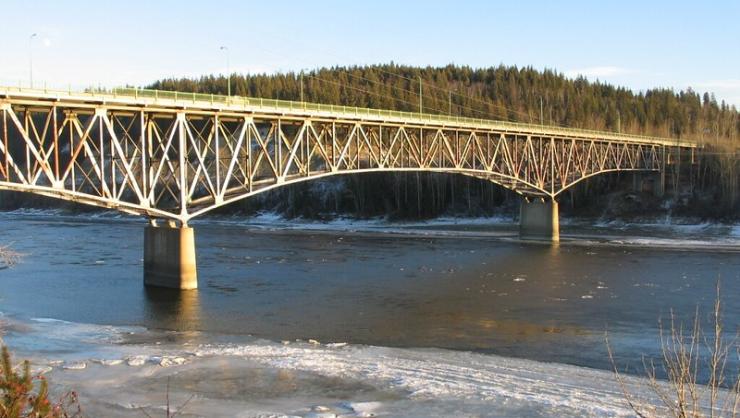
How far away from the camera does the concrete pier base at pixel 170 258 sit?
3703 centimetres

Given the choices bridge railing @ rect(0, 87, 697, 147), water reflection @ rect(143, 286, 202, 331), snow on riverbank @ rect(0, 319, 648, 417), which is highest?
bridge railing @ rect(0, 87, 697, 147)

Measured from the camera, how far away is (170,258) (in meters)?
37.4

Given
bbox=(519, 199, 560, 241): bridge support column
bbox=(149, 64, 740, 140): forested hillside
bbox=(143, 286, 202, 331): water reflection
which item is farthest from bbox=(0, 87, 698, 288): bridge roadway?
bbox=(149, 64, 740, 140): forested hillside

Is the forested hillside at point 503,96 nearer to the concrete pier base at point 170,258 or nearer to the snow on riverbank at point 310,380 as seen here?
the concrete pier base at point 170,258

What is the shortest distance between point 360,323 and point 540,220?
4808cm

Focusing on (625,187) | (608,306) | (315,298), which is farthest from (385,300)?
(625,187)

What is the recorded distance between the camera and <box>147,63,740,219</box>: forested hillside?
9769 centimetres

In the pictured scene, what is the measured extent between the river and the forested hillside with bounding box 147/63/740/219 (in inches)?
801

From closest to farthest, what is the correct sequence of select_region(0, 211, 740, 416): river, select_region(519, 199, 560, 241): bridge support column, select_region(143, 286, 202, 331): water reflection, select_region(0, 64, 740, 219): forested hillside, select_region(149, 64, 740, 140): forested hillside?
select_region(0, 211, 740, 416): river, select_region(143, 286, 202, 331): water reflection, select_region(519, 199, 560, 241): bridge support column, select_region(0, 64, 740, 219): forested hillside, select_region(149, 64, 740, 140): forested hillside

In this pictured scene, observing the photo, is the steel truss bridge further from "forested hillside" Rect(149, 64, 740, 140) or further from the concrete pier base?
"forested hillside" Rect(149, 64, 740, 140)

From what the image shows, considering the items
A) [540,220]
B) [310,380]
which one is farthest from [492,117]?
[310,380]

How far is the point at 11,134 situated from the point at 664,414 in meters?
170

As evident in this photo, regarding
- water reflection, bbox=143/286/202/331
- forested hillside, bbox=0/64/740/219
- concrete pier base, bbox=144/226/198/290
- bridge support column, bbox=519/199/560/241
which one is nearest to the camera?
water reflection, bbox=143/286/202/331

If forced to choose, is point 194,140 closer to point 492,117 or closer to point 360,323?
point 360,323
